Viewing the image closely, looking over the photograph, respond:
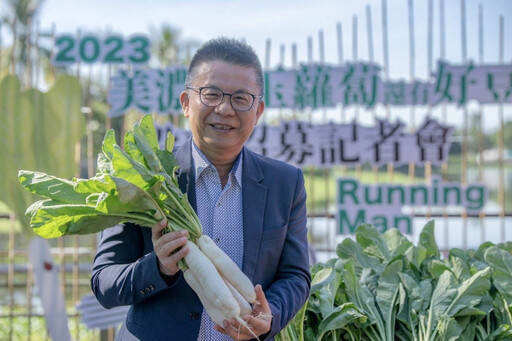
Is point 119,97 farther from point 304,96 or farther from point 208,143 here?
point 208,143

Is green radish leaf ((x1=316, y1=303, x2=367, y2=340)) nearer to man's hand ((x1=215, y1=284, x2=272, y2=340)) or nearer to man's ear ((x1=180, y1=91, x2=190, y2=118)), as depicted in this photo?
man's hand ((x1=215, y1=284, x2=272, y2=340))

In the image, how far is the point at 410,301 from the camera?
2.15 m

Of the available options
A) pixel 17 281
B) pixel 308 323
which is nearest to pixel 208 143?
pixel 308 323

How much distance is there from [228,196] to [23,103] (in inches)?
127

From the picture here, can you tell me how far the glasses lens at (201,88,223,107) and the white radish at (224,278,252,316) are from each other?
1.43 feet

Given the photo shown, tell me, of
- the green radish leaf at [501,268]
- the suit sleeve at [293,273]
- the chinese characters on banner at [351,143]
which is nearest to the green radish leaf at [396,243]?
the green radish leaf at [501,268]

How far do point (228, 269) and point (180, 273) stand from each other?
5.0 inches

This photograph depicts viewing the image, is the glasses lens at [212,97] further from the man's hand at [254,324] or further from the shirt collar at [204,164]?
the man's hand at [254,324]

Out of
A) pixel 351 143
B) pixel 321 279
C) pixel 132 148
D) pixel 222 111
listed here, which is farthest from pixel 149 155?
pixel 351 143

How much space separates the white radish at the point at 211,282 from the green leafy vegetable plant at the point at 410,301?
0.53m

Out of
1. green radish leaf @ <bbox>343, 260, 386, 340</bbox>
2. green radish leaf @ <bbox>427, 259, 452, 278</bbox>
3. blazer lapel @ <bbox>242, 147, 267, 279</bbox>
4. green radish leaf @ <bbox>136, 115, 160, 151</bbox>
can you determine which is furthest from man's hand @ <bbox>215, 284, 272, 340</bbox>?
green radish leaf @ <bbox>427, 259, 452, 278</bbox>

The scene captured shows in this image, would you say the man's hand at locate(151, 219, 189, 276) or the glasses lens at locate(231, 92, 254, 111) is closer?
the man's hand at locate(151, 219, 189, 276)

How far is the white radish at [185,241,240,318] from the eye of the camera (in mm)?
1434

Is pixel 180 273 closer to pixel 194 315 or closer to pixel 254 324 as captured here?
pixel 194 315
